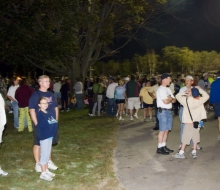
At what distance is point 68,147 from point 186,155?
10.1ft

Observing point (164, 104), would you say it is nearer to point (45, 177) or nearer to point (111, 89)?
point (45, 177)

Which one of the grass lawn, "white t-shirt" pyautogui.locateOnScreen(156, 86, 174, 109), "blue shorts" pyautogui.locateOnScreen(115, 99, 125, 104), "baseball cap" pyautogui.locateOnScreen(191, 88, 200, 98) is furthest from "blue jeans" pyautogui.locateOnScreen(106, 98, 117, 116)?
"baseball cap" pyautogui.locateOnScreen(191, 88, 200, 98)

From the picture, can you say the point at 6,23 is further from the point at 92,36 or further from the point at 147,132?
the point at 147,132

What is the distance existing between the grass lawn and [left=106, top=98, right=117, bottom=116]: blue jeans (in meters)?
2.54

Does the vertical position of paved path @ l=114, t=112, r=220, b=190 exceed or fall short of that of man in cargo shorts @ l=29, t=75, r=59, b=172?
it falls short

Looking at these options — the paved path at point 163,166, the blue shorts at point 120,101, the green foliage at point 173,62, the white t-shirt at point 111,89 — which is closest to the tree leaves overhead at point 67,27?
the white t-shirt at point 111,89

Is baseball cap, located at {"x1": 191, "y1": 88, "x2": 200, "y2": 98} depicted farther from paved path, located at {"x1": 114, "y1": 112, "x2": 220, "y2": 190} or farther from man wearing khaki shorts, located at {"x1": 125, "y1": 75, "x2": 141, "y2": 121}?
man wearing khaki shorts, located at {"x1": 125, "y1": 75, "x2": 141, "y2": 121}

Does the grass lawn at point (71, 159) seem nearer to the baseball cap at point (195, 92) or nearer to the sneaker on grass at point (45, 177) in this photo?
the sneaker on grass at point (45, 177)

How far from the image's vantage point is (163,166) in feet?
22.2

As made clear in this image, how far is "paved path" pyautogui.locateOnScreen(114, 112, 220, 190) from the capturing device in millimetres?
5645

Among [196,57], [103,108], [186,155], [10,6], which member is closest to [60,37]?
[10,6]

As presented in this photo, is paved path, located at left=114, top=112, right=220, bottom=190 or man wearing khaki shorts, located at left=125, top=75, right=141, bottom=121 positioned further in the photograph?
man wearing khaki shorts, located at left=125, top=75, right=141, bottom=121

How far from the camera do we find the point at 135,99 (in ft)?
45.1

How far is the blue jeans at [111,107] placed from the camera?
14821 millimetres
